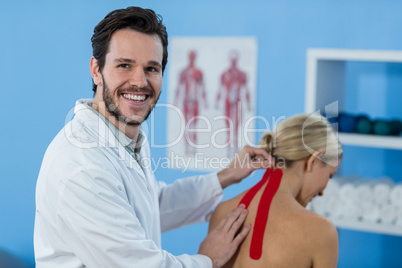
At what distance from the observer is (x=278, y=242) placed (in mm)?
1523

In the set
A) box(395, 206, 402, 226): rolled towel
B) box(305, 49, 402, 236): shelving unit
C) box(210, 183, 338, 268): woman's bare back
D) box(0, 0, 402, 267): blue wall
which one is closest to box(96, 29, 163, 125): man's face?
box(210, 183, 338, 268): woman's bare back

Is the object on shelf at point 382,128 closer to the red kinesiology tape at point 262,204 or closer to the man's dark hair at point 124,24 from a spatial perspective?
the red kinesiology tape at point 262,204

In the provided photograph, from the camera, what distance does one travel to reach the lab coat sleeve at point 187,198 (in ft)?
6.17

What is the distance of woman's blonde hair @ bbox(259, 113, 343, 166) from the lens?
1611 millimetres

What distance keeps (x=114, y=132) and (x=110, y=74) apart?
0.16 metres

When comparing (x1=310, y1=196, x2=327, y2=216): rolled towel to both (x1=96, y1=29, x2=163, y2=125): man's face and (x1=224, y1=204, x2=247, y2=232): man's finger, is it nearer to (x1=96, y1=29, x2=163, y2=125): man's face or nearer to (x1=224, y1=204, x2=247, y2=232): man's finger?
(x1=224, y1=204, x2=247, y2=232): man's finger

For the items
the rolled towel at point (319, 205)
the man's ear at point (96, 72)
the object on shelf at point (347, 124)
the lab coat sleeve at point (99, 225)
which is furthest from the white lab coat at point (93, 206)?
the object on shelf at point (347, 124)

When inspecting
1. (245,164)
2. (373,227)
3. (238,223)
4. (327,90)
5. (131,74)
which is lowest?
(373,227)

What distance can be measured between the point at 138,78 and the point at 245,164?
0.55 metres

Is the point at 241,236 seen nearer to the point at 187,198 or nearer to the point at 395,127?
the point at 187,198

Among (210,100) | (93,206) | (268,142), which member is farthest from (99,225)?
(210,100)

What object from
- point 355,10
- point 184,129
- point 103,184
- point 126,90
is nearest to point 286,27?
point 355,10

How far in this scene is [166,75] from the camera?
310cm

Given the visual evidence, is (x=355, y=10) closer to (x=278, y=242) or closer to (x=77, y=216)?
(x=278, y=242)
